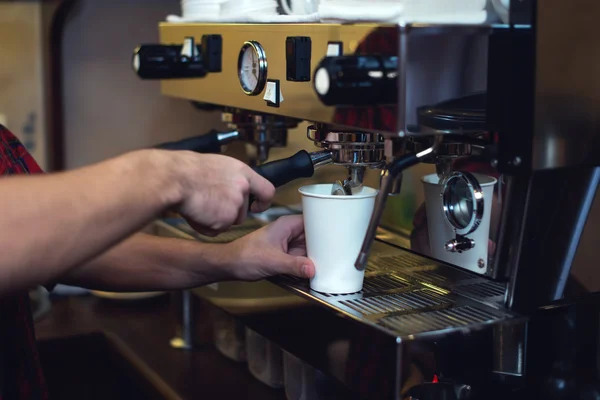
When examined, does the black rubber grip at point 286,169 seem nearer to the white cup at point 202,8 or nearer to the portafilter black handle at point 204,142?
the portafilter black handle at point 204,142

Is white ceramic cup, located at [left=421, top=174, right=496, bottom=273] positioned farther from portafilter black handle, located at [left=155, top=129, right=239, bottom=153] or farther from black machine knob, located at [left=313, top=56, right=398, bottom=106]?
portafilter black handle, located at [left=155, top=129, right=239, bottom=153]

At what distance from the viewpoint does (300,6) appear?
1019mm

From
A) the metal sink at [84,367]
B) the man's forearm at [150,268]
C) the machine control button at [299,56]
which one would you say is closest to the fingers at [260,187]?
the machine control button at [299,56]

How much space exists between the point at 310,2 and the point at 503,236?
39 centimetres

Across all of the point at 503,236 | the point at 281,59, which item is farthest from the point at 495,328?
the point at 281,59

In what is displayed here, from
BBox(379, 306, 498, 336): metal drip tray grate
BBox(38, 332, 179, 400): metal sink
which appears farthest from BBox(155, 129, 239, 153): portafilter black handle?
BBox(38, 332, 179, 400): metal sink

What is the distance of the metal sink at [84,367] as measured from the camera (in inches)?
56.7

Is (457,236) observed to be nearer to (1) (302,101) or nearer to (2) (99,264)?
(1) (302,101)

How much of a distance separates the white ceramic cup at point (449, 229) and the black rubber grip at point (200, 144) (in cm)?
28

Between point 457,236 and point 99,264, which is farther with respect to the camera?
point 99,264

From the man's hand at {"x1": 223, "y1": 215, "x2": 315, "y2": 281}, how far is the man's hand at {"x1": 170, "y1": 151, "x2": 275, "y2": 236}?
0.52 feet

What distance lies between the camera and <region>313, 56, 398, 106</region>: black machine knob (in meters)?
0.71

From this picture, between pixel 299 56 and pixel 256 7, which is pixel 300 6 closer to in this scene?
pixel 256 7

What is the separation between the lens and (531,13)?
744 millimetres
